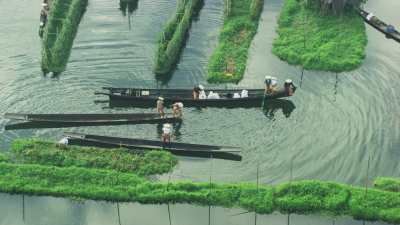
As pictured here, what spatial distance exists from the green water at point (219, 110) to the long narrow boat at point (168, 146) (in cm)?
54

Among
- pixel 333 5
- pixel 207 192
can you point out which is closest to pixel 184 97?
pixel 207 192

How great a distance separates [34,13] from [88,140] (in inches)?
730

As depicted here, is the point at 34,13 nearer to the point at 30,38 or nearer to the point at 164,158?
the point at 30,38

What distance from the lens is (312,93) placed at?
3825 cm

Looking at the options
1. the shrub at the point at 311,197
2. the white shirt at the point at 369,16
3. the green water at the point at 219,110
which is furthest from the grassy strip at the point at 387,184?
the white shirt at the point at 369,16

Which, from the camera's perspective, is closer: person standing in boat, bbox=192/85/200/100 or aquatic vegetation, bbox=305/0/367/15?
person standing in boat, bbox=192/85/200/100

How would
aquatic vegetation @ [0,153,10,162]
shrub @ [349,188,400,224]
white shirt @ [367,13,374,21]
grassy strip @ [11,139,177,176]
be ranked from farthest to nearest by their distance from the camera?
1. white shirt @ [367,13,374,21]
2. aquatic vegetation @ [0,153,10,162]
3. grassy strip @ [11,139,177,176]
4. shrub @ [349,188,400,224]

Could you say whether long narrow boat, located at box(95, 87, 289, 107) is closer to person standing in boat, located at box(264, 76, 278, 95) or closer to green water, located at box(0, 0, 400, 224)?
person standing in boat, located at box(264, 76, 278, 95)

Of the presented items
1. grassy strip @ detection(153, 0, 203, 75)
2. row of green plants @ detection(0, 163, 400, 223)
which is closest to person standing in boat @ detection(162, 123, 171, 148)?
row of green plants @ detection(0, 163, 400, 223)

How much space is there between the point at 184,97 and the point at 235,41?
8130 millimetres

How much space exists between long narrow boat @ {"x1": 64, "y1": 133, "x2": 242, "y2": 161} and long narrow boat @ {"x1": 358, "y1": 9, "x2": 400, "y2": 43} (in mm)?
18226

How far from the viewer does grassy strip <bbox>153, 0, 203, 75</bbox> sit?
39.8 metres

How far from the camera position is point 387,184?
100 ft

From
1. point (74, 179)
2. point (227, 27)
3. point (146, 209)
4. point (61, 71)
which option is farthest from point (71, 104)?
point (227, 27)
